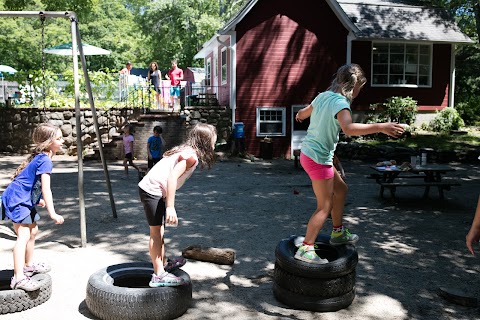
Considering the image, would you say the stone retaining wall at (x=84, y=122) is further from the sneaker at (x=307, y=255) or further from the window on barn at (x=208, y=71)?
the sneaker at (x=307, y=255)

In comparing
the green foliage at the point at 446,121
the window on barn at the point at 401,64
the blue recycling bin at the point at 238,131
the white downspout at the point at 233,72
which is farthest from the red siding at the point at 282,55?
the green foliage at the point at 446,121

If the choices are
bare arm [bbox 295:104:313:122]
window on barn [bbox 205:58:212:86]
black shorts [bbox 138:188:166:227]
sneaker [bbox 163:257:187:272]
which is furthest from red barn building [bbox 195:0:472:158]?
black shorts [bbox 138:188:166:227]

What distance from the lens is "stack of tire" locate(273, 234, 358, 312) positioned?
4562 mm

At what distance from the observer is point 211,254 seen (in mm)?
6074

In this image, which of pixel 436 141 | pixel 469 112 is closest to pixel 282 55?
pixel 436 141

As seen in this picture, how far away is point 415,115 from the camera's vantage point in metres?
21.6

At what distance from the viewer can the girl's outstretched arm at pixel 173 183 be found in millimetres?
4152

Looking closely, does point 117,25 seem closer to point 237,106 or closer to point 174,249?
point 237,106

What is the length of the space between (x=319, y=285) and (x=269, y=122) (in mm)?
16125

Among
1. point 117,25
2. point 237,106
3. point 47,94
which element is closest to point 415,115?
point 237,106

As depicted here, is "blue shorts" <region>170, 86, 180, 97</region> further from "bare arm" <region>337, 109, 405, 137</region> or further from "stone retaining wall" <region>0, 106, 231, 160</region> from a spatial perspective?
"bare arm" <region>337, 109, 405, 137</region>

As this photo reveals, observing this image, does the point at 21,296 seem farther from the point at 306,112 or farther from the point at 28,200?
the point at 306,112

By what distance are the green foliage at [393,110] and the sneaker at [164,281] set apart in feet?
58.2

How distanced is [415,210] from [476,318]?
517 centimetres
